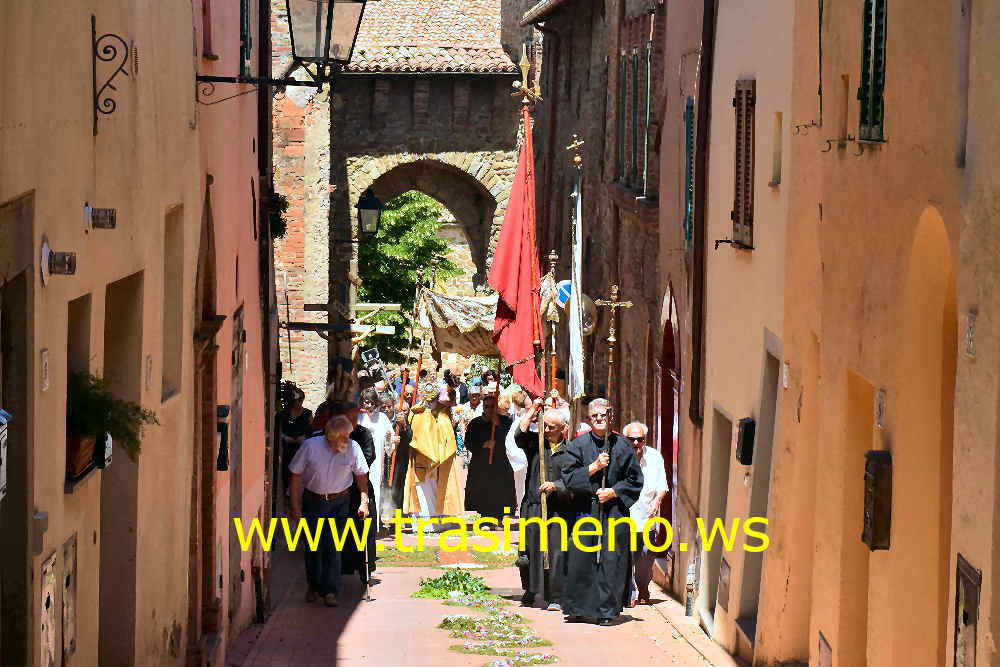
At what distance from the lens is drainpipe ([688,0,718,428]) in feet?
45.1

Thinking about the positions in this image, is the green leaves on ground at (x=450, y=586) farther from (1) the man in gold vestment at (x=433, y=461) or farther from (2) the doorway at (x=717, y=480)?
(1) the man in gold vestment at (x=433, y=461)

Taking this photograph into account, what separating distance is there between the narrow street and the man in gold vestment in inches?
135

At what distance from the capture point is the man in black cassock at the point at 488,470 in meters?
17.3

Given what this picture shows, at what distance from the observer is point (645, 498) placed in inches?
517

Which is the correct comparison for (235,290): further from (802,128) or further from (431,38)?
(431,38)

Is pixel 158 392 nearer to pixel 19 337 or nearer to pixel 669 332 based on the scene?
pixel 19 337

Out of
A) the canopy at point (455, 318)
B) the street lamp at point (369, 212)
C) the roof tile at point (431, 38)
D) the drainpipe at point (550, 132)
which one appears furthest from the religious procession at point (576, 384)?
the roof tile at point (431, 38)

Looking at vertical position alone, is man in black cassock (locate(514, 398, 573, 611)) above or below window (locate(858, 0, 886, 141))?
below

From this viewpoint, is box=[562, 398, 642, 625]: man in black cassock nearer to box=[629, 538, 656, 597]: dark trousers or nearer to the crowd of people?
the crowd of people

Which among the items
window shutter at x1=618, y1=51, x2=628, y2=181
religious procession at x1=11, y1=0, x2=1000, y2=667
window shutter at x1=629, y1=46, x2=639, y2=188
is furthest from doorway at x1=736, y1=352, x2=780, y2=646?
window shutter at x1=618, y1=51, x2=628, y2=181

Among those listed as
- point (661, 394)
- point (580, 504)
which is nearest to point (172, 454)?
point (580, 504)

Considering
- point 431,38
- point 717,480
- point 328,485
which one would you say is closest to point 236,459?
point 328,485

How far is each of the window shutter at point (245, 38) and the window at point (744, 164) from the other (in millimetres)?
3661

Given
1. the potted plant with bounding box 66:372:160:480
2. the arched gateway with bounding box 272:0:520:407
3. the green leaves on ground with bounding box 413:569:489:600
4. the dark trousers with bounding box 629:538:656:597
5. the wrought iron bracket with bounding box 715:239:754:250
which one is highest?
the arched gateway with bounding box 272:0:520:407
